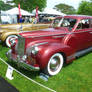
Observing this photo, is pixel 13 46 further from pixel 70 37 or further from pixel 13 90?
pixel 70 37

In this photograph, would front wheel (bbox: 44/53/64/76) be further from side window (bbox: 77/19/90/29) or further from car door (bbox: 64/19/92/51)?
side window (bbox: 77/19/90/29)

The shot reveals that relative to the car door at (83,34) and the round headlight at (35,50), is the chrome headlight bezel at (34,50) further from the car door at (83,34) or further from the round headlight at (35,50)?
the car door at (83,34)

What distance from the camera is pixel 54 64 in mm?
3732

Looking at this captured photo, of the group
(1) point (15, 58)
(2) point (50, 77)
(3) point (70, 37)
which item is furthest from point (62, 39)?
(1) point (15, 58)

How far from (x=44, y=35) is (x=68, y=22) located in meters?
1.36

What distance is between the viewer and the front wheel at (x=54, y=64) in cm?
359

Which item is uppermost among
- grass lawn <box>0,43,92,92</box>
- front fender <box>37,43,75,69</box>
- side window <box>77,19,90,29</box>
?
side window <box>77,19,90,29</box>

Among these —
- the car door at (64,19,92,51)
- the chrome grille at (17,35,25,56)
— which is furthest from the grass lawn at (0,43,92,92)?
the car door at (64,19,92,51)

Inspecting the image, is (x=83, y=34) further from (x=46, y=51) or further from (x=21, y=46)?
(x=21, y=46)

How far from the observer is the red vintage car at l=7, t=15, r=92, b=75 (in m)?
3.37

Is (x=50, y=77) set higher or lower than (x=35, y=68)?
lower

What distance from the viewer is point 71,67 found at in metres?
4.34

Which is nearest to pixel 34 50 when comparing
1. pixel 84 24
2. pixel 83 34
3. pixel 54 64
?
pixel 54 64

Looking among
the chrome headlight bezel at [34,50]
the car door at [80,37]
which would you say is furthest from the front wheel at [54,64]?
the car door at [80,37]
